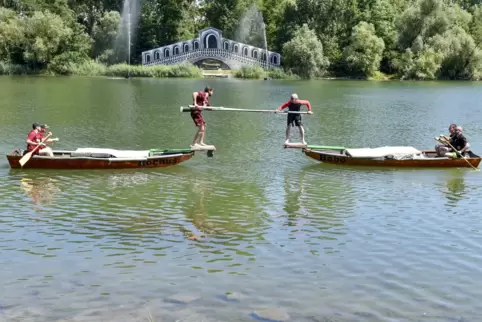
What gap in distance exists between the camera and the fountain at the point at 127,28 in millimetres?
104375

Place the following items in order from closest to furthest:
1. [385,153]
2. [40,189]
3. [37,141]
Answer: [40,189] < [37,141] < [385,153]

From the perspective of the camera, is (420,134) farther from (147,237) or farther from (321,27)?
(321,27)

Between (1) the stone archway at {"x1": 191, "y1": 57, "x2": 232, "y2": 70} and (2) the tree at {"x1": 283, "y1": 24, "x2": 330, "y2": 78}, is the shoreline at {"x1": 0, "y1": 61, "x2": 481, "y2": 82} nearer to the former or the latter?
(2) the tree at {"x1": 283, "y1": 24, "x2": 330, "y2": 78}

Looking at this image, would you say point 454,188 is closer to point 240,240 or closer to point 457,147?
point 457,147

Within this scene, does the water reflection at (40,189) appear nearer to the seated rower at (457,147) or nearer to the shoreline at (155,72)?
the seated rower at (457,147)

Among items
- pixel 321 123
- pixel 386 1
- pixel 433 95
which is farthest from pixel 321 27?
pixel 321 123

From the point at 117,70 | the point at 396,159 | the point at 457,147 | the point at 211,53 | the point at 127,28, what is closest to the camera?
the point at 396,159

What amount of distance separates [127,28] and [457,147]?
92893 mm

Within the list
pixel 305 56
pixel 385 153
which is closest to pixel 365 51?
pixel 305 56

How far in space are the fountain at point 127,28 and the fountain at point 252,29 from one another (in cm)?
1975

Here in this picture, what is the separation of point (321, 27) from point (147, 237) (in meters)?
96.9

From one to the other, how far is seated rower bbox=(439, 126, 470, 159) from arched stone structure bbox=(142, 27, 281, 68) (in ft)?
262

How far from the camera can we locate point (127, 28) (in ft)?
356

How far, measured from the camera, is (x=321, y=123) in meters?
38.2
